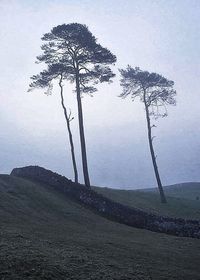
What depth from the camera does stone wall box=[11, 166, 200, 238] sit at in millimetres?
21188

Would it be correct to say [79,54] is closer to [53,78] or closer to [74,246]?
[53,78]

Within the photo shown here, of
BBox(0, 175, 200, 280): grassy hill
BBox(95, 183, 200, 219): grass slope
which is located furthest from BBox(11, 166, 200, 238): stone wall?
BBox(95, 183, 200, 219): grass slope

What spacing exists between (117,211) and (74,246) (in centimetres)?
975

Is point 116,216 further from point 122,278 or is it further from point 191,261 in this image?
point 122,278

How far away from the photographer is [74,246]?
1398 cm

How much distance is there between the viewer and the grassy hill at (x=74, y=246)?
10.9 m

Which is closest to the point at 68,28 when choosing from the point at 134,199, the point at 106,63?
the point at 106,63

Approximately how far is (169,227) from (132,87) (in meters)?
20.2

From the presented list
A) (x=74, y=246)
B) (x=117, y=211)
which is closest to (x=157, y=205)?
(x=117, y=211)

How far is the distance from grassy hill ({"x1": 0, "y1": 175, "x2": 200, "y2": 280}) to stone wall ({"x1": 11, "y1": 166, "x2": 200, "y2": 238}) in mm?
1118

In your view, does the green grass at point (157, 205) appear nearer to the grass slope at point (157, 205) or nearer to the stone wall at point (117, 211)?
the grass slope at point (157, 205)

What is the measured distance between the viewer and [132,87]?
1523 inches

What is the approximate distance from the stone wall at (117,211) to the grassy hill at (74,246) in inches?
44.0

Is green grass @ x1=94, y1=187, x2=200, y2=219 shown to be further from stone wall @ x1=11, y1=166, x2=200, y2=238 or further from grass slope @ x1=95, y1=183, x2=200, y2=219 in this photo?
stone wall @ x1=11, y1=166, x2=200, y2=238
